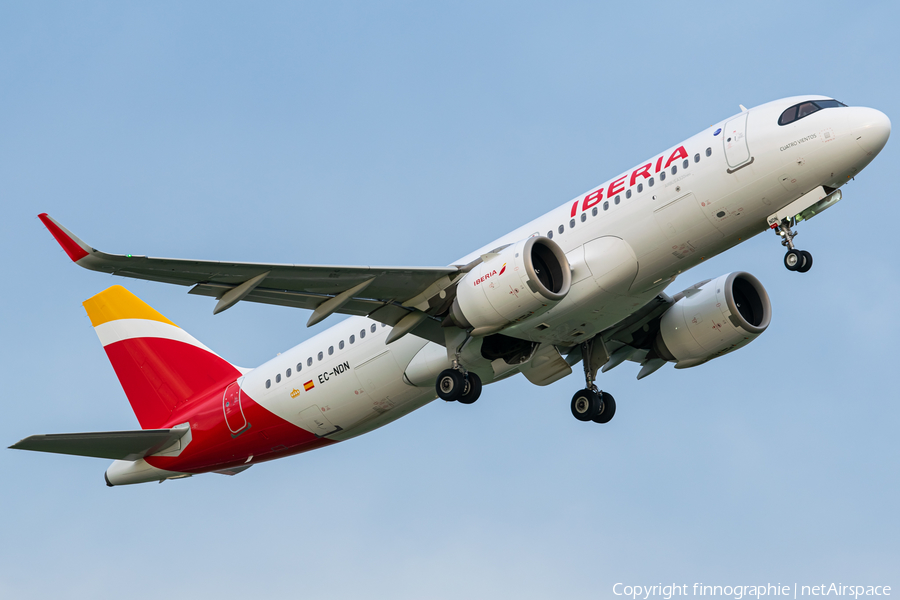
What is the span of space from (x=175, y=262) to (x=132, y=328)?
10.9m

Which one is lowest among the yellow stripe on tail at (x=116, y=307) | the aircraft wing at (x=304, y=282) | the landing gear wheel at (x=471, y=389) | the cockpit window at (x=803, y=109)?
the landing gear wheel at (x=471, y=389)

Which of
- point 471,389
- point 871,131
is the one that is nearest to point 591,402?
point 471,389

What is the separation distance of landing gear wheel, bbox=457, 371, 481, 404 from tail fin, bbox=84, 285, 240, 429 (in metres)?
8.12

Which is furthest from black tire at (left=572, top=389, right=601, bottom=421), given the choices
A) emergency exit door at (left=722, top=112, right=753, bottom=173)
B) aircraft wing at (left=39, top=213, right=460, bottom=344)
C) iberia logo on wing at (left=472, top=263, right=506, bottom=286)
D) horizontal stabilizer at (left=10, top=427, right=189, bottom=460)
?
horizontal stabilizer at (left=10, top=427, right=189, bottom=460)

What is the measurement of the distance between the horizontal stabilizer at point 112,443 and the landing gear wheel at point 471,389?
8906 millimetres

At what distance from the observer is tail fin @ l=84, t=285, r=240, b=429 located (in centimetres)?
3036

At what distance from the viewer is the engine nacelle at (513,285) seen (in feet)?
74.9

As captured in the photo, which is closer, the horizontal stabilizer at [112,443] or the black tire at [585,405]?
the horizontal stabilizer at [112,443]

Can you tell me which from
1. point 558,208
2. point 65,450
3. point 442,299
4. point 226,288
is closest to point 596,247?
point 558,208

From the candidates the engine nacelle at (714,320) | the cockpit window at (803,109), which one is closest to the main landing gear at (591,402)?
the engine nacelle at (714,320)

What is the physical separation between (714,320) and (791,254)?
4989 millimetres

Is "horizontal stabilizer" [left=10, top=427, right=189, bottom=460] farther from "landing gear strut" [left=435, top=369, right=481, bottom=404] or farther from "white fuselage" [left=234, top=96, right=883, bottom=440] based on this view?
"landing gear strut" [left=435, top=369, right=481, bottom=404]

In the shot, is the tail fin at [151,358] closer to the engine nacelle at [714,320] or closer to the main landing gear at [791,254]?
the engine nacelle at [714,320]

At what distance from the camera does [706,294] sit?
91.2 feet
